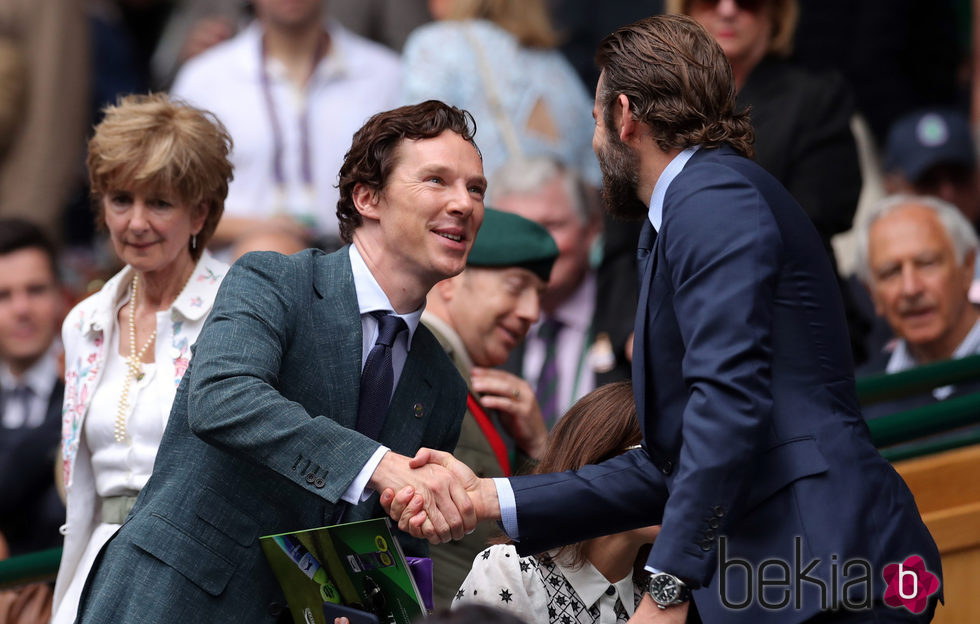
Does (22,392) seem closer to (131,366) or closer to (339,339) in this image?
(131,366)

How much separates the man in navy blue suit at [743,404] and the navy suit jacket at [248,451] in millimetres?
257

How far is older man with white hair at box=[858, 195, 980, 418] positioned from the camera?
551 centimetres

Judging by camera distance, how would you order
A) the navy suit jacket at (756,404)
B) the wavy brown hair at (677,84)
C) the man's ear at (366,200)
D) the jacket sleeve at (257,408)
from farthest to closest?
the man's ear at (366,200)
the wavy brown hair at (677,84)
the jacket sleeve at (257,408)
the navy suit jacket at (756,404)

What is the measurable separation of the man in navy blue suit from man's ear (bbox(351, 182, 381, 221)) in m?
0.66

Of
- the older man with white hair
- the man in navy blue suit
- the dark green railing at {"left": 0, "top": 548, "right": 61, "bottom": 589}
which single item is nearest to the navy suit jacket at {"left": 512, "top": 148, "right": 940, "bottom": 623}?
the man in navy blue suit

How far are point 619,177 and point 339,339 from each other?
73 centimetres

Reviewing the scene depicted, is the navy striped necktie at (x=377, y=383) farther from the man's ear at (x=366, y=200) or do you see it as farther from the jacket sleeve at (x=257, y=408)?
the man's ear at (x=366, y=200)

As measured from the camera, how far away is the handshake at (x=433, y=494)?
304 cm

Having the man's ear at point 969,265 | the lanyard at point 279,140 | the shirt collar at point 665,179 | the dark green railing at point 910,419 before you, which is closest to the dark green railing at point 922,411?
the dark green railing at point 910,419

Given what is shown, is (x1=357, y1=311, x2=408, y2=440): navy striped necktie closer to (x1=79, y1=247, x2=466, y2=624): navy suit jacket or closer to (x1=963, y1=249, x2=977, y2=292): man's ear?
(x1=79, y1=247, x2=466, y2=624): navy suit jacket

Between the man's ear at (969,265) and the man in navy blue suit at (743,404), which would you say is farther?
the man's ear at (969,265)

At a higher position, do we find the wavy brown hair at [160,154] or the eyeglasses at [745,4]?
the eyeglasses at [745,4]

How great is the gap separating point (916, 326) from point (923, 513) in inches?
52.4

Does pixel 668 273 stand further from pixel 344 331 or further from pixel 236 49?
pixel 236 49
